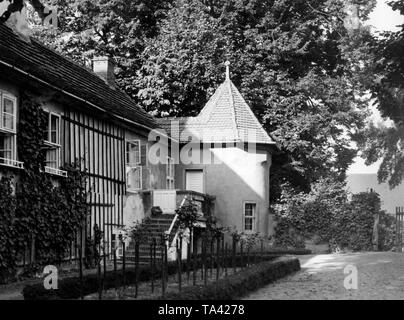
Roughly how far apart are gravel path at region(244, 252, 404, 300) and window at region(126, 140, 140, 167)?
6876mm

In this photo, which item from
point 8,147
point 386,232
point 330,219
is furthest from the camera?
point 386,232

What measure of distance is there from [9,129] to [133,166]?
29.2ft

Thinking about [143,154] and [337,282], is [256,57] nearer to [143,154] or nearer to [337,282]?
[143,154]

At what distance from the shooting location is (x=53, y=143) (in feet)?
56.4

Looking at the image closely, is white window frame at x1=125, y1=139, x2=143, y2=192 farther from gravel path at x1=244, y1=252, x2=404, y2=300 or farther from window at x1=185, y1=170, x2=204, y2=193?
window at x1=185, y1=170, x2=204, y2=193

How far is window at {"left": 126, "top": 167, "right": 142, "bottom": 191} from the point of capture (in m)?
23.3

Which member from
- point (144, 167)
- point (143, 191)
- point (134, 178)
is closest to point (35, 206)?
point (134, 178)

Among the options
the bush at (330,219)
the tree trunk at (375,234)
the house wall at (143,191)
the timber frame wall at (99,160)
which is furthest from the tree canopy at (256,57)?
the timber frame wall at (99,160)

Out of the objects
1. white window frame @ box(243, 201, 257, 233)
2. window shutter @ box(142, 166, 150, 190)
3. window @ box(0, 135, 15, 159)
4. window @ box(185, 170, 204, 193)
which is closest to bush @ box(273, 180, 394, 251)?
white window frame @ box(243, 201, 257, 233)

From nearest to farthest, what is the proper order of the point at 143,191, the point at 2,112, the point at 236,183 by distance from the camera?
the point at 2,112 → the point at 143,191 → the point at 236,183

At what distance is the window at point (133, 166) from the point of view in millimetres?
23234
